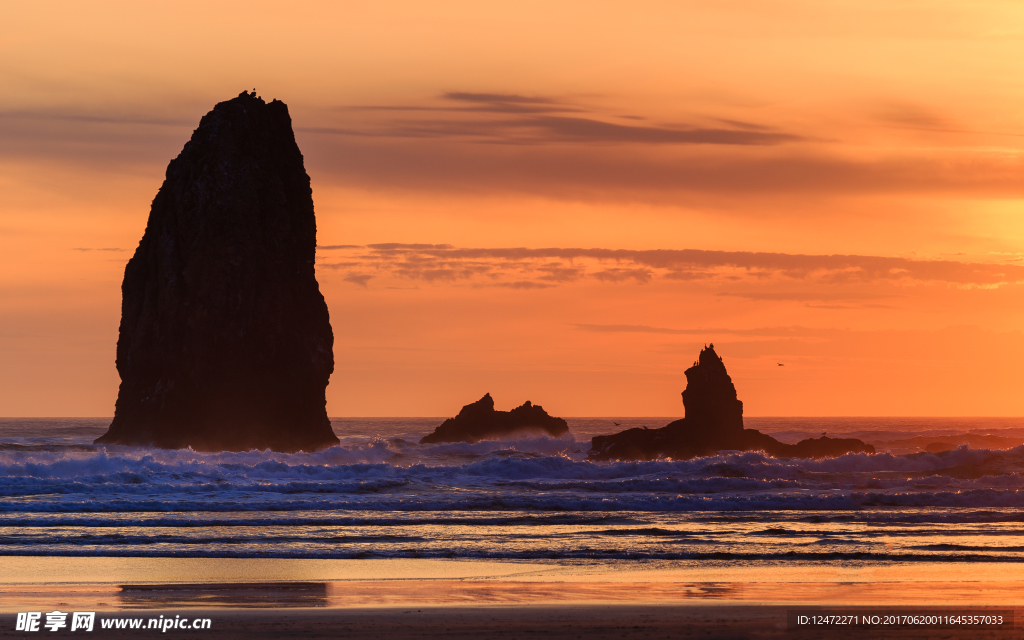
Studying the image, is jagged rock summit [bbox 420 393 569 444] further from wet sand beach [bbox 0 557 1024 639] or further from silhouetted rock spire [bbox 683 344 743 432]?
wet sand beach [bbox 0 557 1024 639]

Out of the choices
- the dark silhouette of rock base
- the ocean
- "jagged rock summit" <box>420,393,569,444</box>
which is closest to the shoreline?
the ocean

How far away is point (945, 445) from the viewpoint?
72500 millimetres

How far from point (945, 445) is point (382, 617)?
66.9m

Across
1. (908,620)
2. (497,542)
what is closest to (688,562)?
(497,542)

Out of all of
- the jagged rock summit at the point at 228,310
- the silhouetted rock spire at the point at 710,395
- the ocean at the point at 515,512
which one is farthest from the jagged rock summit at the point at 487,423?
the ocean at the point at 515,512

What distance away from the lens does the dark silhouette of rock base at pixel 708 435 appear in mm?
52681

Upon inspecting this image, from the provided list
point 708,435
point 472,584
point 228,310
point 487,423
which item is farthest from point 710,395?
point 472,584

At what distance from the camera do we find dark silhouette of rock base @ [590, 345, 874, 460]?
5268cm

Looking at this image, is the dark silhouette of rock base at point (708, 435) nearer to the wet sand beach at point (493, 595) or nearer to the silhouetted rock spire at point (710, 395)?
the silhouetted rock spire at point (710, 395)

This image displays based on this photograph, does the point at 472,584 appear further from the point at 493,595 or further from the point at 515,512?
the point at 515,512

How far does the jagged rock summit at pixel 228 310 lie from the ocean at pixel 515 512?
13809 mm

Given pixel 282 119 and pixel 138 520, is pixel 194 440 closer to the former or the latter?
pixel 282 119

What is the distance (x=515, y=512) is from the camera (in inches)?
1143

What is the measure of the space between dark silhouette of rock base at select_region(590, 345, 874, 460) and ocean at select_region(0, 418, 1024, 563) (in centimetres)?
618
